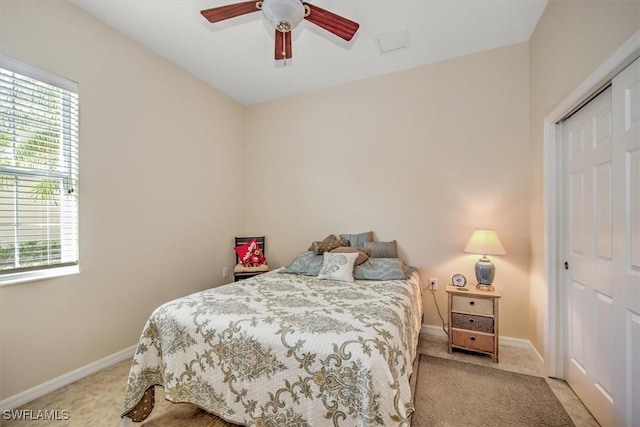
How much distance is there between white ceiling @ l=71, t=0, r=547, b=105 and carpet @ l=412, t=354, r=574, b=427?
2877 mm

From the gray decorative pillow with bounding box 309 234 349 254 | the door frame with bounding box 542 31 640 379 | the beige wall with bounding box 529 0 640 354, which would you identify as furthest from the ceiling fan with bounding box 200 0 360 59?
the gray decorative pillow with bounding box 309 234 349 254

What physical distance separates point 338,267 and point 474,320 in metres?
1.26

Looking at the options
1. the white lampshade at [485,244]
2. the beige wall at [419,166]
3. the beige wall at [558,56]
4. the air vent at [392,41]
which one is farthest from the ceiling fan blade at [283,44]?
the white lampshade at [485,244]

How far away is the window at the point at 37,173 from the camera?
176 cm

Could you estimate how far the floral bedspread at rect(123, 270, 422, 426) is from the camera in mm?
1171

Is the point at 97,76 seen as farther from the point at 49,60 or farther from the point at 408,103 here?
the point at 408,103

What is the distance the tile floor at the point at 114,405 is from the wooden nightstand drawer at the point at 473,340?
0.10 m

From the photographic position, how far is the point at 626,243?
1.32 metres

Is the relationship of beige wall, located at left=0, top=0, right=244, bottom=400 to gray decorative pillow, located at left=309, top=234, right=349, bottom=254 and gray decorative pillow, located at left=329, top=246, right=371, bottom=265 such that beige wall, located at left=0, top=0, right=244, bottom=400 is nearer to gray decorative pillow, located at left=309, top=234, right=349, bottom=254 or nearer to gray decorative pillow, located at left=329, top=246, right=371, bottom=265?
gray decorative pillow, located at left=309, top=234, right=349, bottom=254

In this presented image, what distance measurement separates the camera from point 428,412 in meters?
1.67

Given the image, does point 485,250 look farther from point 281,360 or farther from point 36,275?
point 36,275

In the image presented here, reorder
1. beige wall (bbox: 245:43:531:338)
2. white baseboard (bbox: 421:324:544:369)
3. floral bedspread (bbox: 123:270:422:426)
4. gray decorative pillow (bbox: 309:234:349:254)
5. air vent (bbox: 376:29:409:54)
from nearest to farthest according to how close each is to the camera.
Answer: floral bedspread (bbox: 123:270:422:426) < white baseboard (bbox: 421:324:544:369) < air vent (bbox: 376:29:409:54) < beige wall (bbox: 245:43:531:338) < gray decorative pillow (bbox: 309:234:349:254)

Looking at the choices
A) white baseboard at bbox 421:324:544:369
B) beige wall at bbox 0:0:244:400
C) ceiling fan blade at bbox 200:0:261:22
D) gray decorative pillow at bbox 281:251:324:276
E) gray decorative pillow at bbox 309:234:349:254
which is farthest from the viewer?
gray decorative pillow at bbox 309:234:349:254

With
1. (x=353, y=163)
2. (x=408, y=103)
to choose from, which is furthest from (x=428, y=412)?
(x=408, y=103)
